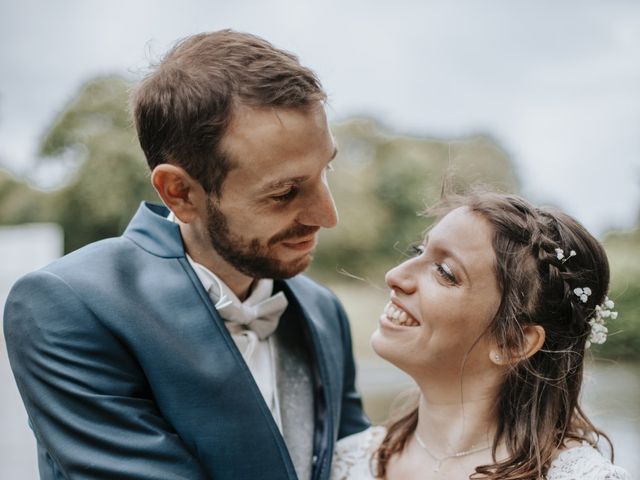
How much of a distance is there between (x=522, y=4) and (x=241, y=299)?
450 cm

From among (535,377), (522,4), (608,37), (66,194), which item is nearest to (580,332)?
(535,377)

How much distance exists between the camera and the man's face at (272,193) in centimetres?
217

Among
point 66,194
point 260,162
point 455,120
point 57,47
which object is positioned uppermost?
point 260,162

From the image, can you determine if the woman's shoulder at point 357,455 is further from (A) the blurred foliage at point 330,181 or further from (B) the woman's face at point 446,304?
(A) the blurred foliage at point 330,181

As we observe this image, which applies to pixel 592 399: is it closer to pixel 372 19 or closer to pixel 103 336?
pixel 103 336

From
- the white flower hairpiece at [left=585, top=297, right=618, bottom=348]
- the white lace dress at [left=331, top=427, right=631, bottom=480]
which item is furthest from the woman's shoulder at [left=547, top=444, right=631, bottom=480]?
the white flower hairpiece at [left=585, top=297, right=618, bottom=348]

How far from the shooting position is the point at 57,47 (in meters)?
7.24

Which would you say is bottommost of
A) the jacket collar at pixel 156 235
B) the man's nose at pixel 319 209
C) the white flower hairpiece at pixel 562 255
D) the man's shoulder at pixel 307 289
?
the man's shoulder at pixel 307 289

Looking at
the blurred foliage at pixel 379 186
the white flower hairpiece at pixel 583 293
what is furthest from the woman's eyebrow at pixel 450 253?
the blurred foliage at pixel 379 186

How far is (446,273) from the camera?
2137mm

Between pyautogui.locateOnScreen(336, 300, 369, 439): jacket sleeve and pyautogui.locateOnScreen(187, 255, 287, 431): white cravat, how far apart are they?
1.02 ft

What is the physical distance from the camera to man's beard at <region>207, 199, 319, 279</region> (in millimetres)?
2246

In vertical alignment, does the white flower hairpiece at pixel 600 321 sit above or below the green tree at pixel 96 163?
above

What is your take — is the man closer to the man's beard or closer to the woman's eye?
the man's beard
